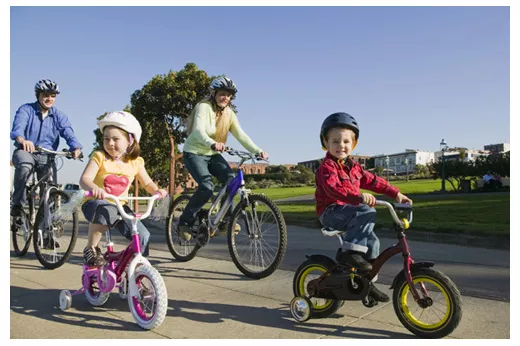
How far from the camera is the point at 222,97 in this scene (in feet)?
16.2

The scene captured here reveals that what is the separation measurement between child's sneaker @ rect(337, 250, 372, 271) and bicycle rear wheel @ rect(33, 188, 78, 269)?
3.17 m

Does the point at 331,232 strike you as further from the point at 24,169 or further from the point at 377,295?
the point at 24,169

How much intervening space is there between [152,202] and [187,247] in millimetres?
2157

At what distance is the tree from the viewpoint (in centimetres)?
2241

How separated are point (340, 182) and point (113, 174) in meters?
1.86

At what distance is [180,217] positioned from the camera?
518 centimetres

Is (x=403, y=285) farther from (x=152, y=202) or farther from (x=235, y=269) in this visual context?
(x=235, y=269)

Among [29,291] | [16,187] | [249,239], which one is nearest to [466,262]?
[249,239]

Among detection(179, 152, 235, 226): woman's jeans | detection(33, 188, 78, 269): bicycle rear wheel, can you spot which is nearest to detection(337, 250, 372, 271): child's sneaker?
detection(179, 152, 235, 226): woman's jeans

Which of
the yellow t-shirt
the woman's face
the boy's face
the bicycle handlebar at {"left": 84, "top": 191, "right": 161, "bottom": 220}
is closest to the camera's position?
the bicycle handlebar at {"left": 84, "top": 191, "right": 161, "bottom": 220}

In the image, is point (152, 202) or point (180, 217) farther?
point (180, 217)

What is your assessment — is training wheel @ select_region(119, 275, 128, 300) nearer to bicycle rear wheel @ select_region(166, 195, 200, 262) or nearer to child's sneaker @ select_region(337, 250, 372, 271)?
child's sneaker @ select_region(337, 250, 372, 271)

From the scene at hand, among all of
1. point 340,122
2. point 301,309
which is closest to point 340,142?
point 340,122
